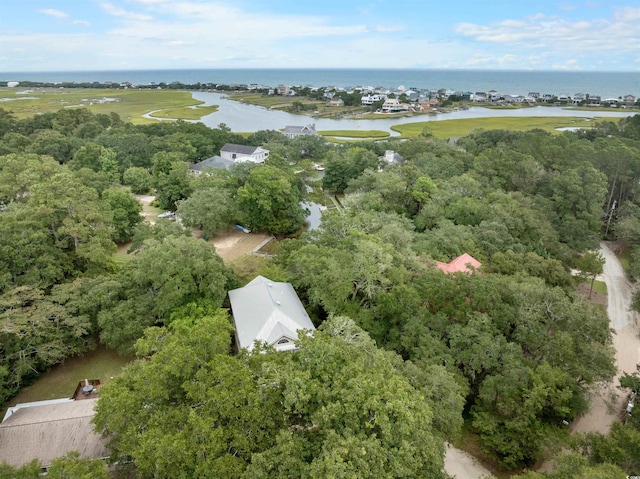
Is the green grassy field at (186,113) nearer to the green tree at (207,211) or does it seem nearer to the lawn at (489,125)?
the lawn at (489,125)

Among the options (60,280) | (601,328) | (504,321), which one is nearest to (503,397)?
(504,321)

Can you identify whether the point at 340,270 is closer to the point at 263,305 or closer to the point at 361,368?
the point at 263,305

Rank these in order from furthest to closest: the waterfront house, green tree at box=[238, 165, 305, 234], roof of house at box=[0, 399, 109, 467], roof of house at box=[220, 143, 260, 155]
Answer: the waterfront house, roof of house at box=[220, 143, 260, 155], green tree at box=[238, 165, 305, 234], roof of house at box=[0, 399, 109, 467]

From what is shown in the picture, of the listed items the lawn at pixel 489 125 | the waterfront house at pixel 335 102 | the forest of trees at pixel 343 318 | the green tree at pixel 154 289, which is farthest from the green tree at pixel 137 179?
the waterfront house at pixel 335 102

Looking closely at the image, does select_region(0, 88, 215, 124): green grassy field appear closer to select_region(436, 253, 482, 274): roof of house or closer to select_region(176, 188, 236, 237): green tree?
select_region(176, 188, 236, 237): green tree

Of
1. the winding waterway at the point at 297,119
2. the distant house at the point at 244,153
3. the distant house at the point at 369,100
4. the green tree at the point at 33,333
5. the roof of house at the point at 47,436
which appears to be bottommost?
the roof of house at the point at 47,436

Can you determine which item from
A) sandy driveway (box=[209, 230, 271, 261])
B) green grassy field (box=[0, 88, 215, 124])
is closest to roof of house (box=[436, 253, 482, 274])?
sandy driveway (box=[209, 230, 271, 261])

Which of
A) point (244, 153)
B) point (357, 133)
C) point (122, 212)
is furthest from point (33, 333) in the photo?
point (357, 133)
